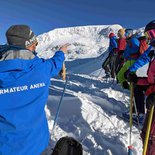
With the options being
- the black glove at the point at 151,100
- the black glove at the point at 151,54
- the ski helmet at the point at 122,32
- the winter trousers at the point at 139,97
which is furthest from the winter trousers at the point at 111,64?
the black glove at the point at 151,100

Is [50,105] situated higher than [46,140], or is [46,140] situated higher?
[46,140]

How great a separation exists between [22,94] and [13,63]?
0.24m

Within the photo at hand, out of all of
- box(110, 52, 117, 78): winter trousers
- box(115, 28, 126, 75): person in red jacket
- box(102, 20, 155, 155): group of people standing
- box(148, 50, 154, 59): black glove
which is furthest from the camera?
box(110, 52, 117, 78): winter trousers

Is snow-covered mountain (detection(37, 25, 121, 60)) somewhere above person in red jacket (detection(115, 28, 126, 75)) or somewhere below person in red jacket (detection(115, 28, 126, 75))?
below

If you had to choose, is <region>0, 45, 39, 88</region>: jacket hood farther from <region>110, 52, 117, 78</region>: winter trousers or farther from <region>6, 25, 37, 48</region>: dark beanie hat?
<region>110, 52, 117, 78</region>: winter trousers

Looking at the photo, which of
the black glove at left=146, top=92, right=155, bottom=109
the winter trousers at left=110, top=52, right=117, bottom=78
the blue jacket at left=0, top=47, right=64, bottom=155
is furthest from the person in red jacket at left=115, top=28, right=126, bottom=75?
the blue jacket at left=0, top=47, right=64, bottom=155

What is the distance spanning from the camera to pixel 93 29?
60062mm

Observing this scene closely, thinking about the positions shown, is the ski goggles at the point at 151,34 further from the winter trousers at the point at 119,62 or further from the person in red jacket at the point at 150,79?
the winter trousers at the point at 119,62

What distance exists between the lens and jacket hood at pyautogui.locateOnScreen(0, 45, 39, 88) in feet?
8.10

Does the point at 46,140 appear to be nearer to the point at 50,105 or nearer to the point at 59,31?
the point at 50,105

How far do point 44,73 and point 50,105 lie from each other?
181 inches

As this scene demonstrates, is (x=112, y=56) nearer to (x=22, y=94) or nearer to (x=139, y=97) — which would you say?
(x=139, y=97)

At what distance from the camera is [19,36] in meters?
2.70

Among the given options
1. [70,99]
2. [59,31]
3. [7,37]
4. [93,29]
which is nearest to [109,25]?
[93,29]
